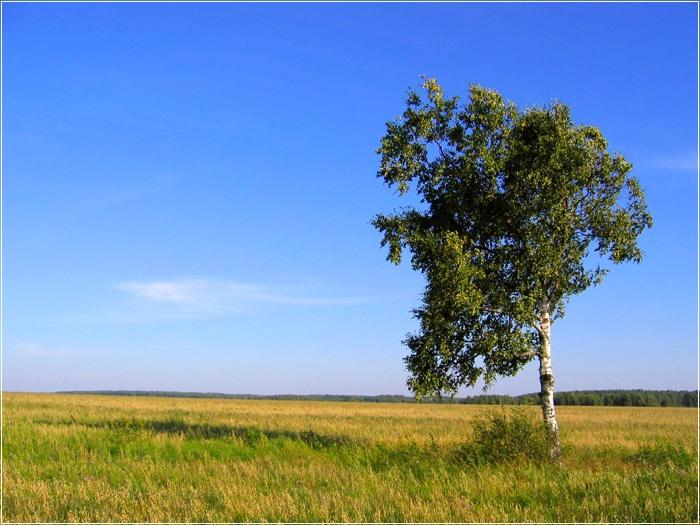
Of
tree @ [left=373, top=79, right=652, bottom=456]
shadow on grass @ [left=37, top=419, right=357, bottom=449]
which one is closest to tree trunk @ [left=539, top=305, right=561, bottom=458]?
tree @ [left=373, top=79, right=652, bottom=456]

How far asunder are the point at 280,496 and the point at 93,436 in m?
14.3

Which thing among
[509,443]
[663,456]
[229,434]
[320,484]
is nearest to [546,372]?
[509,443]

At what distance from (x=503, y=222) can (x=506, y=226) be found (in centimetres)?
18

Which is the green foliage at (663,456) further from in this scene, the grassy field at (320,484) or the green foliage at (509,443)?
the green foliage at (509,443)

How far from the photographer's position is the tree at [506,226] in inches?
846

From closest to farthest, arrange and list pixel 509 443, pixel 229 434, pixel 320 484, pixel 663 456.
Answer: pixel 320 484, pixel 509 443, pixel 663 456, pixel 229 434

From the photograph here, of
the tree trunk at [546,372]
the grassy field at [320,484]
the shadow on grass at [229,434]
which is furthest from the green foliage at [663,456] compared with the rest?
the shadow on grass at [229,434]

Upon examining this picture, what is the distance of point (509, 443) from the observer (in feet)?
63.6

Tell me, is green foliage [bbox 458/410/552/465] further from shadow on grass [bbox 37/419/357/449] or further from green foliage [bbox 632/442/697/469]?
shadow on grass [bbox 37/419/357/449]

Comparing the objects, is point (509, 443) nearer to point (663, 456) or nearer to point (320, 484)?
point (663, 456)

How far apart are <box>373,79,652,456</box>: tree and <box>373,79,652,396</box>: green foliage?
4 cm

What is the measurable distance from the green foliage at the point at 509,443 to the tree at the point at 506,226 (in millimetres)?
1617

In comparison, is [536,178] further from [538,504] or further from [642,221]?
[538,504]

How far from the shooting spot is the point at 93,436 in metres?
25.3
